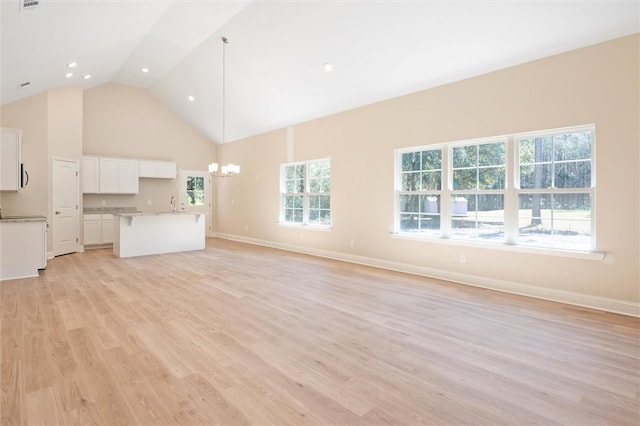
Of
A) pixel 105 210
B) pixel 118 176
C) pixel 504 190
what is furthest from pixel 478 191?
pixel 105 210

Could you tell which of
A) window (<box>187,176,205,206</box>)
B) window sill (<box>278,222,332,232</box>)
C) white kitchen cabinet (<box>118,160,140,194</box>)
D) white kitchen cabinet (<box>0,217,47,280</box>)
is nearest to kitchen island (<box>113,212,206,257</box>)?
white kitchen cabinet (<box>118,160,140,194</box>)

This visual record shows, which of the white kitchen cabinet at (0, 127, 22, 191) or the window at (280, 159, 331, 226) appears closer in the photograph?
the white kitchen cabinet at (0, 127, 22, 191)

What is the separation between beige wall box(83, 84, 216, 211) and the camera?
27.5 ft

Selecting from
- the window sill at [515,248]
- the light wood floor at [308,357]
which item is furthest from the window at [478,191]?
the light wood floor at [308,357]

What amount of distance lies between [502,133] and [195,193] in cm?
840

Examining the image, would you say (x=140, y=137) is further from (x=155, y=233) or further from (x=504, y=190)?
(x=504, y=190)

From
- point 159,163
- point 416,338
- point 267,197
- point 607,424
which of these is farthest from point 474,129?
point 159,163

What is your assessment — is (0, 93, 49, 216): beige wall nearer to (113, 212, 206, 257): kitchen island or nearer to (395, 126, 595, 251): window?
(113, 212, 206, 257): kitchen island

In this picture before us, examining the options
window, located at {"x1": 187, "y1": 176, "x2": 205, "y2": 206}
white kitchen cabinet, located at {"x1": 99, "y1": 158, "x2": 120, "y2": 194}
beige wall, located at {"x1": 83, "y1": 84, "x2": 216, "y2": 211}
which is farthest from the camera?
window, located at {"x1": 187, "y1": 176, "x2": 205, "y2": 206}

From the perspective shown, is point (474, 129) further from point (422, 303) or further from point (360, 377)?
point (360, 377)

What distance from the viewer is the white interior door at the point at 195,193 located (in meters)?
9.87

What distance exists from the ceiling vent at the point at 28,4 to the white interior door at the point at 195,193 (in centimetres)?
675

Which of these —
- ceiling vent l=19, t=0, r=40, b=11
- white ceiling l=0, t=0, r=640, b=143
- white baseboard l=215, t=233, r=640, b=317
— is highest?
white ceiling l=0, t=0, r=640, b=143

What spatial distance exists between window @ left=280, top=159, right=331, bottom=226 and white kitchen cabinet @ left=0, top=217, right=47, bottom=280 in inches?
180
